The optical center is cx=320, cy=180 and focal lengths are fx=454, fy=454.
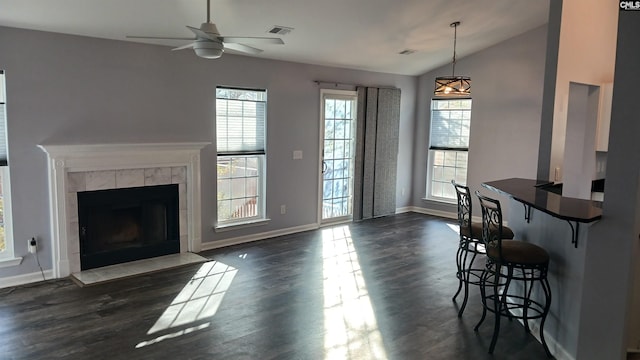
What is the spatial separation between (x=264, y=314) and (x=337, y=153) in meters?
3.81

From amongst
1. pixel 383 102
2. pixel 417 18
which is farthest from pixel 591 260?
pixel 383 102

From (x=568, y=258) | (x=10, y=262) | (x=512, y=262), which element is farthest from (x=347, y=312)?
(x=10, y=262)

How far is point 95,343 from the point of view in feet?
11.0

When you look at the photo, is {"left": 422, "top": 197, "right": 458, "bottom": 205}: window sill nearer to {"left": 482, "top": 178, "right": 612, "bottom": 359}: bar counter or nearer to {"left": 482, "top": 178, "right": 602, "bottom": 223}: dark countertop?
{"left": 482, "top": 178, "right": 602, "bottom": 223}: dark countertop

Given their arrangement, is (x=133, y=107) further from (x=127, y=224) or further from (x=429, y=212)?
(x=429, y=212)

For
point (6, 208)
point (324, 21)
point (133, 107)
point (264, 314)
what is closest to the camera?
point (264, 314)

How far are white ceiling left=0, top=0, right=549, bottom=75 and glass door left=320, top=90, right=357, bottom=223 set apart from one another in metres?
0.58

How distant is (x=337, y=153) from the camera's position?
728 cm

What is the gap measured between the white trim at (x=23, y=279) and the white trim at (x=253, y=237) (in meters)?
1.74

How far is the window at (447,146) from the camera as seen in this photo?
7750 mm

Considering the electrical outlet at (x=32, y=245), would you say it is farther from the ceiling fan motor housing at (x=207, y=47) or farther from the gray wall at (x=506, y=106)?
the gray wall at (x=506, y=106)

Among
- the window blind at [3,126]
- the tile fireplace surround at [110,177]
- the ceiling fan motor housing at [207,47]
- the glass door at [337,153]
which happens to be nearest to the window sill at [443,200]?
the glass door at [337,153]

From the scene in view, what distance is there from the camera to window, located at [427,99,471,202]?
7.75m

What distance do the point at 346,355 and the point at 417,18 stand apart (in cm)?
381
